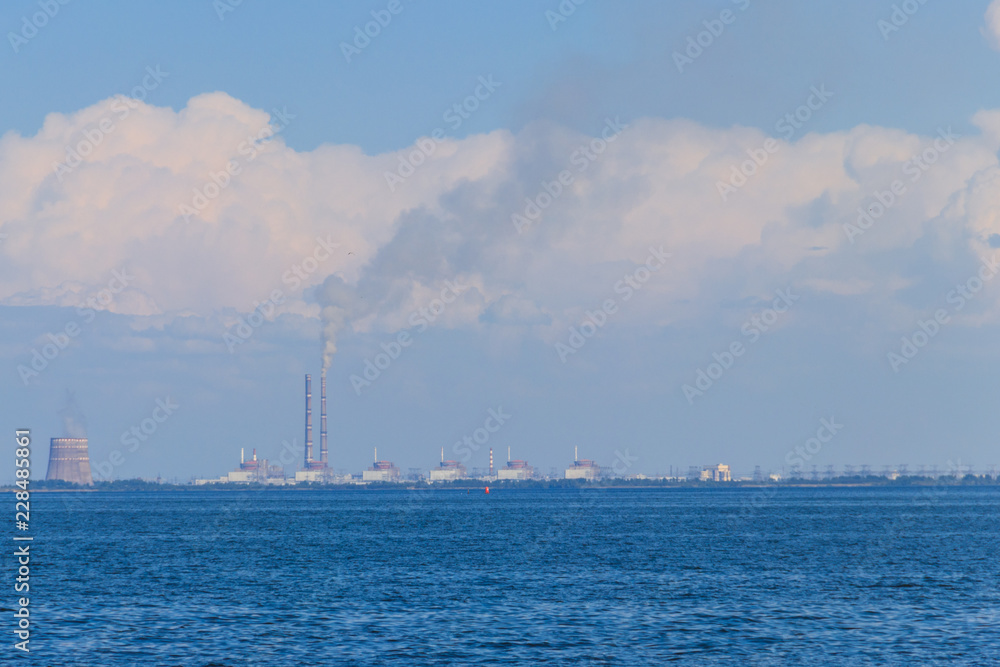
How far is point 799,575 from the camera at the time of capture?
254 ft

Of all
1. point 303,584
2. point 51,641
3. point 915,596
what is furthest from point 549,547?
point 51,641

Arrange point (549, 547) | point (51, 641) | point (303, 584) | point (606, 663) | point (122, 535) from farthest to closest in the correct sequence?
1. point (122, 535)
2. point (549, 547)
3. point (303, 584)
4. point (51, 641)
5. point (606, 663)

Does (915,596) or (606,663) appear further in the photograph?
(915,596)

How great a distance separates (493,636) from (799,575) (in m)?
32.7

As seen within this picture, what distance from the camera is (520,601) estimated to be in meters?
64.2

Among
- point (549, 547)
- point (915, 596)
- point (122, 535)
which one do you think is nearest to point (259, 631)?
point (915, 596)

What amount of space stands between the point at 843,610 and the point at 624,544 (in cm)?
5176

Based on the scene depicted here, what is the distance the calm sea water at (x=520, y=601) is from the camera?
159ft

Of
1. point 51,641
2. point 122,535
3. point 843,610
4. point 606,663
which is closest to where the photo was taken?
point 606,663

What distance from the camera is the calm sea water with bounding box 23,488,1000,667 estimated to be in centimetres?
4831

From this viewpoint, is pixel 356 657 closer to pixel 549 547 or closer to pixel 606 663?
pixel 606 663

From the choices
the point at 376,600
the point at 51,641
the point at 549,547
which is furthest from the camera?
the point at 549,547

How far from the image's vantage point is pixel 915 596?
6500cm

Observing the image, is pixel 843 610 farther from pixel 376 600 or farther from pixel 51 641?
pixel 51 641
